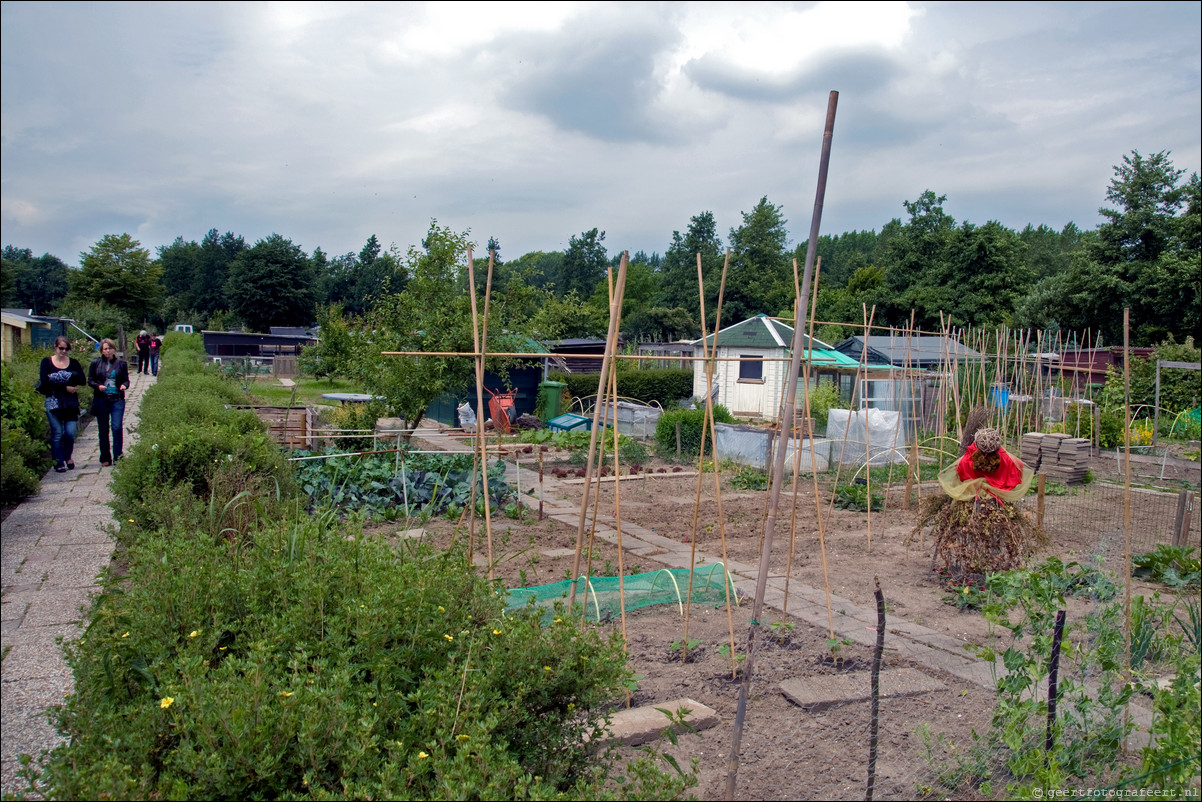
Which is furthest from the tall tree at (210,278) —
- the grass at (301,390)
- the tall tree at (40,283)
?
the grass at (301,390)

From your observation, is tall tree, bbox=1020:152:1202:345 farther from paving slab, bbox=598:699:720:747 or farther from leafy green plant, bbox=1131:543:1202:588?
paving slab, bbox=598:699:720:747

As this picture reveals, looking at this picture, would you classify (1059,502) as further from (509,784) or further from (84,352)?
(84,352)

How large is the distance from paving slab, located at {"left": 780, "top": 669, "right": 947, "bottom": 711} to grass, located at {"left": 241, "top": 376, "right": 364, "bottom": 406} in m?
13.1

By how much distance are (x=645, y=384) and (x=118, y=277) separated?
3575cm

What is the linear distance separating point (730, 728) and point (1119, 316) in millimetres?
24798

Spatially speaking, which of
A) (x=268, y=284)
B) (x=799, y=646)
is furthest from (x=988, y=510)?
(x=268, y=284)

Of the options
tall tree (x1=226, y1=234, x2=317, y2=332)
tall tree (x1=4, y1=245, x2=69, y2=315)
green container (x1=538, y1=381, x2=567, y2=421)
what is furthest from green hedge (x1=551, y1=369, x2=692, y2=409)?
tall tree (x1=4, y1=245, x2=69, y2=315)

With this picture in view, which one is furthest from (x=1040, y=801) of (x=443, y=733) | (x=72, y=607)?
(x=72, y=607)

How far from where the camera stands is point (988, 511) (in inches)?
214

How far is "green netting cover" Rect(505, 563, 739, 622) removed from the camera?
4617 millimetres

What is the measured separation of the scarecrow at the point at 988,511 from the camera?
5406 mm

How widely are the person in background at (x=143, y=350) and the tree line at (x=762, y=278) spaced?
6.40 meters

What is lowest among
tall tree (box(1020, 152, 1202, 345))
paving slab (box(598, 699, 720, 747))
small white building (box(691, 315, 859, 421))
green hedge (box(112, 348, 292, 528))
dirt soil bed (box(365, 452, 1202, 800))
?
dirt soil bed (box(365, 452, 1202, 800))

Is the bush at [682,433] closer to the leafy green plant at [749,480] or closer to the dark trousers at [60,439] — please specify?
the leafy green plant at [749,480]
